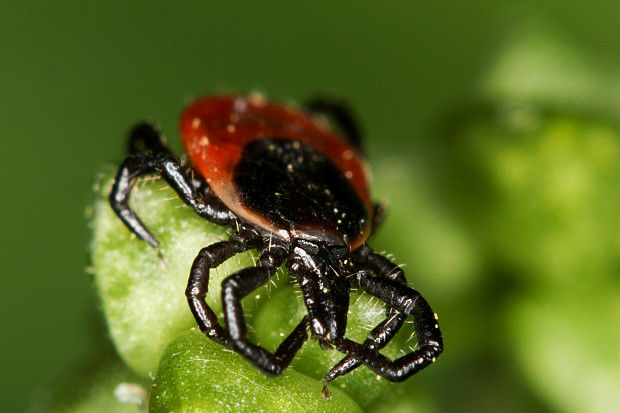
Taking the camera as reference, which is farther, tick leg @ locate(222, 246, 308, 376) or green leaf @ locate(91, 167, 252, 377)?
green leaf @ locate(91, 167, 252, 377)

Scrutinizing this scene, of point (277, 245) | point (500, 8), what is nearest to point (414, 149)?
point (277, 245)

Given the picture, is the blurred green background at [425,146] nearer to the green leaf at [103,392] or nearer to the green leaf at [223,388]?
the green leaf at [103,392]

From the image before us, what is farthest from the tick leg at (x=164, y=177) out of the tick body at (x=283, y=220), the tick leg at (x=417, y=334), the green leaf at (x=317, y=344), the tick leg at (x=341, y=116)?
the tick leg at (x=341, y=116)

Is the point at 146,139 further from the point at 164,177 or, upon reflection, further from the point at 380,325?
the point at 380,325

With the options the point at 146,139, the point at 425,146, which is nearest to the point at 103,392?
the point at 146,139

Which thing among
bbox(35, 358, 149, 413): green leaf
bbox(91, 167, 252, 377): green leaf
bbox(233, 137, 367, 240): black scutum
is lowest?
bbox(35, 358, 149, 413): green leaf

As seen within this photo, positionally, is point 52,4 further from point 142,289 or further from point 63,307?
point 142,289

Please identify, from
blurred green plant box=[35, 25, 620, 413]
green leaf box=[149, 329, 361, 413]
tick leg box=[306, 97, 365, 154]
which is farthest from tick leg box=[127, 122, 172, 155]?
green leaf box=[149, 329, 361, 413]

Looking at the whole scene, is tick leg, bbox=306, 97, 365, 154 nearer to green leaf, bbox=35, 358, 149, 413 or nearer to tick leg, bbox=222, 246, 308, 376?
tick leg, bbox=222, 246, 308, 376
